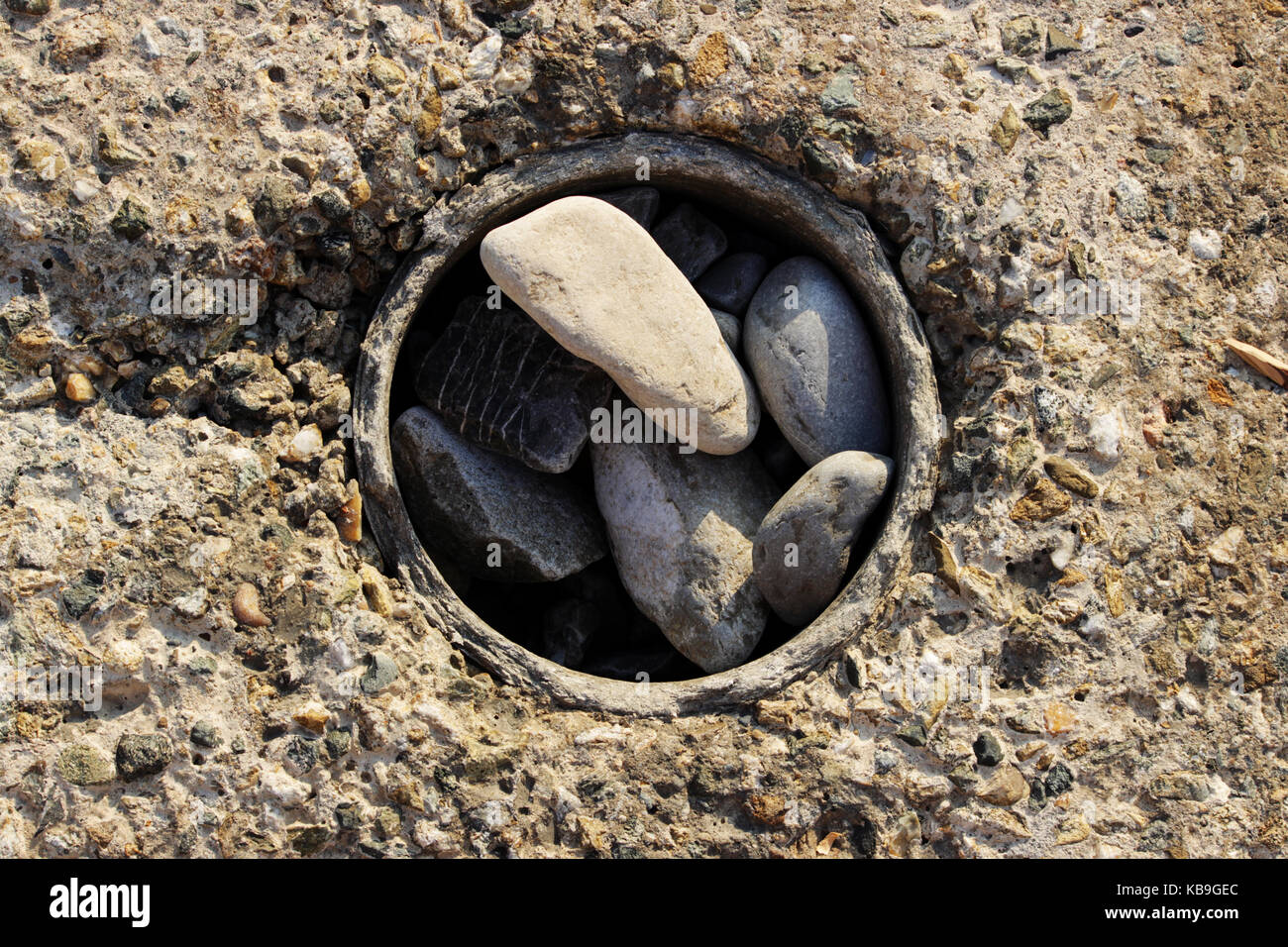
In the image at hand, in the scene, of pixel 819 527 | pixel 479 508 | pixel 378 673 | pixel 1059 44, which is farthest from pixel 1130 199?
pixel 378 673

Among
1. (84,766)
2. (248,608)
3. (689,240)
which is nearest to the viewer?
(84,766)

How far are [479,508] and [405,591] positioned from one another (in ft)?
1.28

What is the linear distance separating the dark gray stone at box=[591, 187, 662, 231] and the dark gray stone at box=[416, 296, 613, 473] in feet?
1.47

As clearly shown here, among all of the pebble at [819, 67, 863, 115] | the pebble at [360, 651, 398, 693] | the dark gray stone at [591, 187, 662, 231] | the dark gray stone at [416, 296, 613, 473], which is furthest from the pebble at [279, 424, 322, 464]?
the pebble at [819, 67, 863, 115]

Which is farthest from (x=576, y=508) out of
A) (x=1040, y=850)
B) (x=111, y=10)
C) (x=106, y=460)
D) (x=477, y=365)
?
(x=111, y=10)

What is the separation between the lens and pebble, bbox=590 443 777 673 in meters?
3.18

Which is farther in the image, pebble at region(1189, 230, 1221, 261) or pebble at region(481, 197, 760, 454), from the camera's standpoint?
pebble at region(1189, 230, 1221, 261)

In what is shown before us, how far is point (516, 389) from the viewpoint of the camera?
3234 millimetres

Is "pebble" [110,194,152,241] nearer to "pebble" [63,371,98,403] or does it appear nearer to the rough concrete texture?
the rough concrete texture

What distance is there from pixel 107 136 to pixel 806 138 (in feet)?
6.19

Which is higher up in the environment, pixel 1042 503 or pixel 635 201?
pixel 635 201

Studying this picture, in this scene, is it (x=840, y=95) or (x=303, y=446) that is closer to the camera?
(x=303, y=446)

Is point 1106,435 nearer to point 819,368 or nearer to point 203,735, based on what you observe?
point 819,368

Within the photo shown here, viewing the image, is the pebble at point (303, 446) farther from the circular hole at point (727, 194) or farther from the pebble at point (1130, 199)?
the pebble at point (1130, 199)
